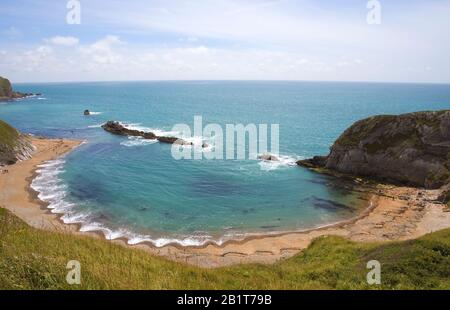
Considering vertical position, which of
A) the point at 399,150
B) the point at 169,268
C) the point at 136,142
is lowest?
the point at 136,142

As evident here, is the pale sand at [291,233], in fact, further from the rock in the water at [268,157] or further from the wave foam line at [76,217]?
the rock in the water at [268,157]

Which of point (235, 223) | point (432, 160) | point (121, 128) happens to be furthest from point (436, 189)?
point (121, 128)

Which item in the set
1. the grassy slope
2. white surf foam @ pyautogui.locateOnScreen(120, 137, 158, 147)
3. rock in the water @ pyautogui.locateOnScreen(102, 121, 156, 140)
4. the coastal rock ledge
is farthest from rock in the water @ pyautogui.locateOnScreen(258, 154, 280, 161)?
the grassy slope

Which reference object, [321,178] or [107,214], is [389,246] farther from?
[321,178]

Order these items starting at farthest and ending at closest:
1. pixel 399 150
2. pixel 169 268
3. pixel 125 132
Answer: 1. pixel 125 132
2. pixel 399 150
3. pixel 169 268

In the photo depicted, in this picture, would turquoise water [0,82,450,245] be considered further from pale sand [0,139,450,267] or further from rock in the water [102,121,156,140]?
rock in the water [102,121,156,140]

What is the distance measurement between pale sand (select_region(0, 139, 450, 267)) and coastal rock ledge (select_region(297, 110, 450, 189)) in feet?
12.7

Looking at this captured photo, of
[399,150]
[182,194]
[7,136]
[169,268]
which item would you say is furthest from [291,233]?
[7,136]

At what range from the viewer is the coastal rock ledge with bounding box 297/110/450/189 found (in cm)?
5591

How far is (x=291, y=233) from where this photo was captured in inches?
1599

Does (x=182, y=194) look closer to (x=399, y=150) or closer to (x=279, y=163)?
(x=279, y=163)

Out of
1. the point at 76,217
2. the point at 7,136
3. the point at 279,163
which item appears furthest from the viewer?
the point at 7,136

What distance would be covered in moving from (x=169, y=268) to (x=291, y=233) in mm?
29075

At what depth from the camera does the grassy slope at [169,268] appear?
10.3 m
